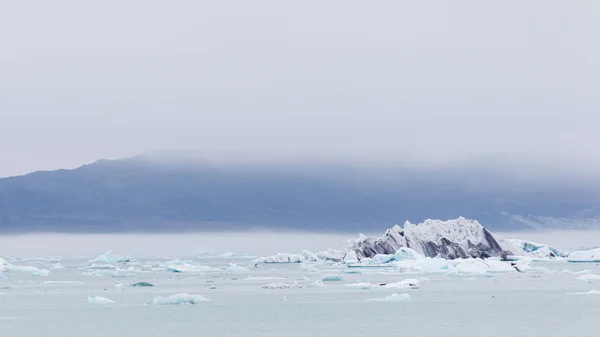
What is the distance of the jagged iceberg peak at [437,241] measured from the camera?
62594 millimetres

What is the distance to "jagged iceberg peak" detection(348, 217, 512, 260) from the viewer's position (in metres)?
62.6

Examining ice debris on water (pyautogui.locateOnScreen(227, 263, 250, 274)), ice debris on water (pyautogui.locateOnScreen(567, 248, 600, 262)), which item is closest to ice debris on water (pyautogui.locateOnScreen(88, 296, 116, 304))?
ice debris on water (pyautogui.locateOnScreen(227, 263, 250, 274))

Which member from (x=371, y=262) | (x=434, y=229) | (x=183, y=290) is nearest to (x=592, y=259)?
(x=434, y=229)

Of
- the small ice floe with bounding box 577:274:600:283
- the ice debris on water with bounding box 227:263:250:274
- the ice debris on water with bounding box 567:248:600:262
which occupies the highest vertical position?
the ice debris on water with bounding box 567:248:600:262

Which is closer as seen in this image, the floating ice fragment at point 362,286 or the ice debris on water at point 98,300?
the ice debris on water at point 98,300

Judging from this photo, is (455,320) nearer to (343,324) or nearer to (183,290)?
(343,324)

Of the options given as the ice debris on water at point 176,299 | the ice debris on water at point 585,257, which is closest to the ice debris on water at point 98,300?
the ice debris on water at point 176,299

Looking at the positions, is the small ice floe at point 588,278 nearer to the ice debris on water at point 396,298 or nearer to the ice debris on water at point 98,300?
the ice debris on water at point 396,298

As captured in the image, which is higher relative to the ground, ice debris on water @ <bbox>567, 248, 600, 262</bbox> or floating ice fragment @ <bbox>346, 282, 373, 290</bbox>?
ice debris on water @ <bbox>567, 248, 600, 262</bbox>

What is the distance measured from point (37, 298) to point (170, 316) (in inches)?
368

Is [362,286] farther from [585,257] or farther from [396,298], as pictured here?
[585,257]

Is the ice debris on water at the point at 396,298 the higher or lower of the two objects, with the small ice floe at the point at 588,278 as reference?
lower

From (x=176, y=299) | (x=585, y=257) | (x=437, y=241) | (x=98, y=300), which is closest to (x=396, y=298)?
(x=176, y=299)

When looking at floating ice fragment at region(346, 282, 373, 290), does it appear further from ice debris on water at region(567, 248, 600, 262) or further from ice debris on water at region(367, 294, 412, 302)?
ice debris on water at region(567, 248, 600, 262)
